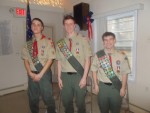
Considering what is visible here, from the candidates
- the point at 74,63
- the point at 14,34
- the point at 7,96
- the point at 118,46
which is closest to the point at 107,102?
the point at 74,63

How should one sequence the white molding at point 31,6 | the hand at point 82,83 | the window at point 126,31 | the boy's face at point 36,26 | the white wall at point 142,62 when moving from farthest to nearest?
the white molding at point 31,6 < the window at point 126,31 < the white wall at point 142,62 < the boy's face at point 36,26 < the hand at point 82,83

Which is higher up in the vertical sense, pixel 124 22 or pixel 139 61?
pixel 124 22

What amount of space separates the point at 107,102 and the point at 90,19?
81.1 inches

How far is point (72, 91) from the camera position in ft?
5.72

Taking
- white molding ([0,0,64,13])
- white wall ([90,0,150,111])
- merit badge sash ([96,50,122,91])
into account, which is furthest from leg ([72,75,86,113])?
white molding ([0,0,64,13])

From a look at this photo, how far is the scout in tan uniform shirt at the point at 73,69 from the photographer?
1.69 m

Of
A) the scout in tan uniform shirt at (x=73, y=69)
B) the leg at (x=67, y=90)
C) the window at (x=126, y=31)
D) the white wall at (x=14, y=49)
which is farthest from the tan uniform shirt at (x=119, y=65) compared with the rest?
the white wall at (x=14, y=49)

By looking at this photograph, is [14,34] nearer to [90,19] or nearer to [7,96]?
[7,96]

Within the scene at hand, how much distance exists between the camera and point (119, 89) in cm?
156

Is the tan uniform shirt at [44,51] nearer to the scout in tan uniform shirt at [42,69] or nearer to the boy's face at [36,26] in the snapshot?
the scout in tan uniform shirt at [42,69]

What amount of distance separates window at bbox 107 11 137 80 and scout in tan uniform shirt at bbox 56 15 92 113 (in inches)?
44.1

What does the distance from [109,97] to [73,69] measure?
1.58 feet

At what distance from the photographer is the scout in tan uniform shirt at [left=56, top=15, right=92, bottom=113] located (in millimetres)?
1692

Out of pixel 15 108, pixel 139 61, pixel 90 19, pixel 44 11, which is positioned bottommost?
pixel 15 108
